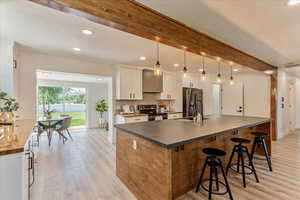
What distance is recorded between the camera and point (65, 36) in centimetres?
257

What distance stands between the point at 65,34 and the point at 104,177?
255 centimetres

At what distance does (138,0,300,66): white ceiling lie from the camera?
5.65 feet

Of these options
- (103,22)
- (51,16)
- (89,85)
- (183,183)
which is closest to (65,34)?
(51,16)

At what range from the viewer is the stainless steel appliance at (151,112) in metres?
4.87

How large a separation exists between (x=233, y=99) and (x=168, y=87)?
2.90 m

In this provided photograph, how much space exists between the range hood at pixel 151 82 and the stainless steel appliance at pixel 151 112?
1.94 ft

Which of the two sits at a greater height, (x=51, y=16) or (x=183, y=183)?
(x=51, y=16)

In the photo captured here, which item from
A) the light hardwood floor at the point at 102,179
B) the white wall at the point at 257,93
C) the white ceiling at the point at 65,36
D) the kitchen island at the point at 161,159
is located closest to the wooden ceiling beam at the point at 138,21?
the white ceiling at the point at 65,36

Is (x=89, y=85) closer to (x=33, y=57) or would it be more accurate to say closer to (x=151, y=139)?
(x=33, y=57)

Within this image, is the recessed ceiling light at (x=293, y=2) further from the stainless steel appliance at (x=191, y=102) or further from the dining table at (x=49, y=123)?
the dining table at (x=49, y=123)

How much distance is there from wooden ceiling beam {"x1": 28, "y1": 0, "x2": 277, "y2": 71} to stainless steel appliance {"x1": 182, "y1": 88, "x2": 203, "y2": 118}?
3.35 meters

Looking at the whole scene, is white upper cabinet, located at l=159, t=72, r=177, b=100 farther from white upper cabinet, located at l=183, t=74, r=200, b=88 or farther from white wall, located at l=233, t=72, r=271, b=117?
white wall, located at l=233, t=72, r=271, b=117

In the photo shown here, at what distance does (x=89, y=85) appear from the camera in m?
7.16

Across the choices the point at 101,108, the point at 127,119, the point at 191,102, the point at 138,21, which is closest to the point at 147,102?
the point at 127,119
